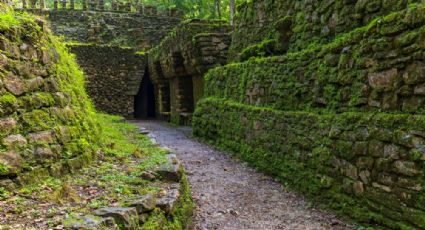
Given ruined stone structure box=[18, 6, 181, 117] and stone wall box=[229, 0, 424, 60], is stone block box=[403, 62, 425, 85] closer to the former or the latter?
stone wall box=[229, 0, 424, 60]

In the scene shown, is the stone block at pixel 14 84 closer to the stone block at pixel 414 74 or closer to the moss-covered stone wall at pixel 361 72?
the moss-covered stone wall at pixel 361 72

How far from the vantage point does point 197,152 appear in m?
9.40

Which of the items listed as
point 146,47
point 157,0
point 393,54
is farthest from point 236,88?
point 157,0

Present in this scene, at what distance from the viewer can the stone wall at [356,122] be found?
153 inches

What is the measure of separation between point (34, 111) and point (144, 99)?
678 inches

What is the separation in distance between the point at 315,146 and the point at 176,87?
10826 mm

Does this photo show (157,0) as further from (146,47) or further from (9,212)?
(9,212)

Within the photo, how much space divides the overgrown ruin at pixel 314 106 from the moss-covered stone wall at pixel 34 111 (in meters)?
0.01

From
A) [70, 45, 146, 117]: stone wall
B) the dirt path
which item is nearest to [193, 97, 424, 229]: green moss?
the dirt path

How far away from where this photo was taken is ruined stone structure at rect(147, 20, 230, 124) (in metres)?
12.3

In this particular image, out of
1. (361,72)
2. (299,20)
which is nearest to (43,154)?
(361,72)

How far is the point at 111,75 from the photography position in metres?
18.6

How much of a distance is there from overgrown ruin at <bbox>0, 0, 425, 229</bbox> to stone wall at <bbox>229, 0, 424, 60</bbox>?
2 cm

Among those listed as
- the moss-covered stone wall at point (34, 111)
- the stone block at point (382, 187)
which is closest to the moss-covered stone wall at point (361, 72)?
the stone block at point (382, 187)
